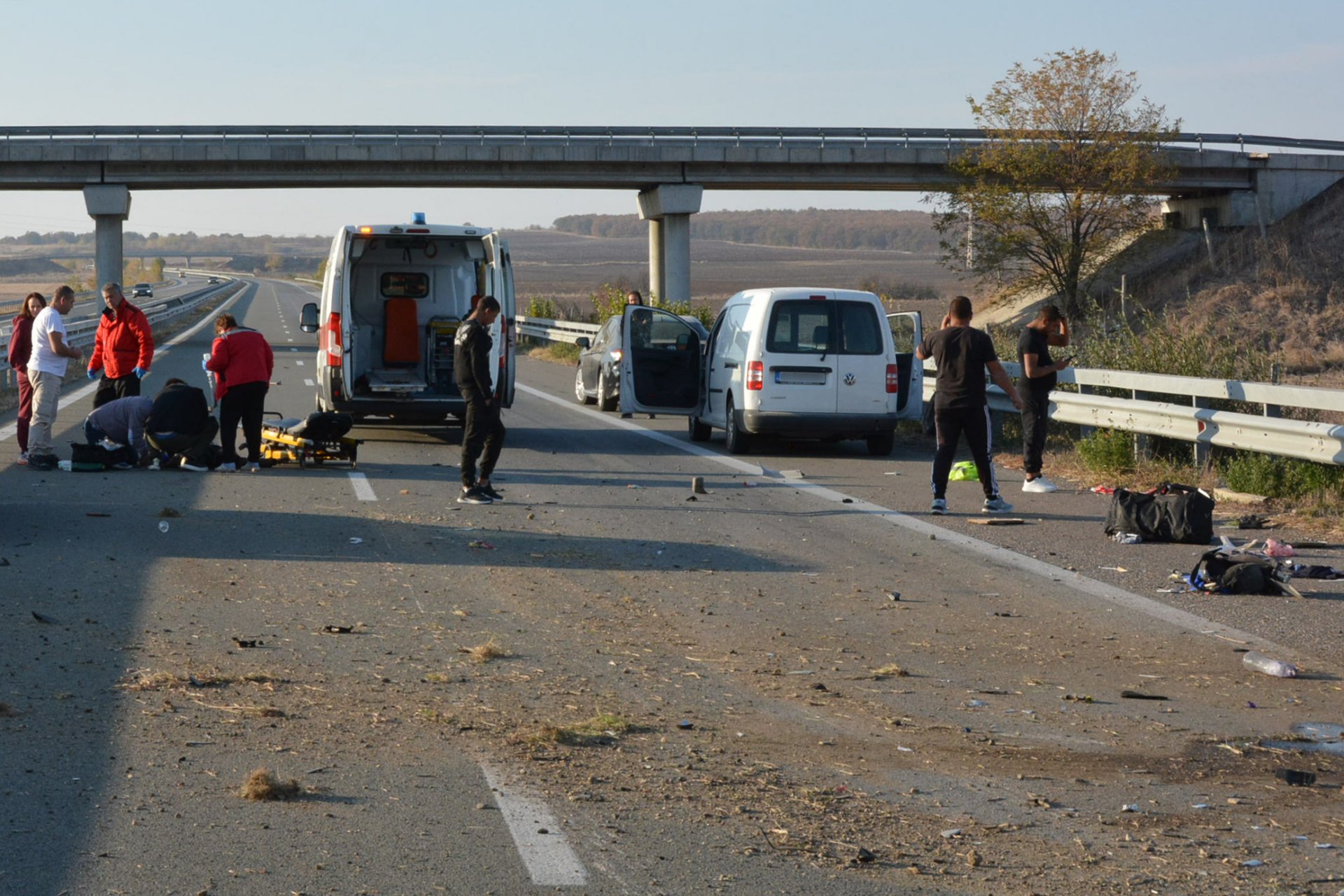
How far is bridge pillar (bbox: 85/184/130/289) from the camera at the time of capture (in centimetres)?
4881

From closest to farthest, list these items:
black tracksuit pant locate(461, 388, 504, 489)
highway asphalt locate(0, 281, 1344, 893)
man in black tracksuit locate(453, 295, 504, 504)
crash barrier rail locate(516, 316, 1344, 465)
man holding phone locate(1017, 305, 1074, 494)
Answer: highway asphalt locate(0, 281, 1344, 893) < crash barrier rail locate(516, 316, 1344, 465) < man in black tracksuit locate(453, 295, 504, 504) < black tracksuit pant locate(461, 388, 504, 489) < man holding phone locate(1017, 305, 1074, 494)

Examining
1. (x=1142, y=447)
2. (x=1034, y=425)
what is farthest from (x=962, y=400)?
(x=1142, y=447)

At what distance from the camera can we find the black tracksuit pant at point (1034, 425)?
1398 centimetres

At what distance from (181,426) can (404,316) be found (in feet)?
15.2

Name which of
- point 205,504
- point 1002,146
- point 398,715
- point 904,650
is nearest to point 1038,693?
point 904,650

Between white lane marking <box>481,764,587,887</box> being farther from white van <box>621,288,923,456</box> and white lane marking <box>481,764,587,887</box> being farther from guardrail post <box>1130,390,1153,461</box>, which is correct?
white van <box>621,288,923,456</box>

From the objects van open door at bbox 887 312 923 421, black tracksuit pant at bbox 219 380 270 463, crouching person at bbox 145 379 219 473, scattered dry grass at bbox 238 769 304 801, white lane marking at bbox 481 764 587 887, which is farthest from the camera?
van open door at bbox 887 312 923 421

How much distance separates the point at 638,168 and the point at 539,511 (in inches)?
1509

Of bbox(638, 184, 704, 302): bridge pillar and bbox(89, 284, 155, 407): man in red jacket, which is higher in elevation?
bbox(638, 184, 704, 302): bridge pillar

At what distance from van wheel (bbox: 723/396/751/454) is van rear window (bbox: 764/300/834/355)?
1046mm

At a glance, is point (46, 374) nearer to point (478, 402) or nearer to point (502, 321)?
point (478, 402)

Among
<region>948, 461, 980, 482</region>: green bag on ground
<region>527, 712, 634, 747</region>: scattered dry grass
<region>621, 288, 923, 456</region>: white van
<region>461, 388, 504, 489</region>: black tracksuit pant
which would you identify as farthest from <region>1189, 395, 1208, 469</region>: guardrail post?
<region>527, 712, 634, 747</region>: scattered dry grass

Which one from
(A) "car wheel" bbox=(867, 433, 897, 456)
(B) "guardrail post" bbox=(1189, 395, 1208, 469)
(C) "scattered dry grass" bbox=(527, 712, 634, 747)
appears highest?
(B) "guardrail post" bbox=(1189, 395, 1208, 469)

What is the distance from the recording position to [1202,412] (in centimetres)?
1352
